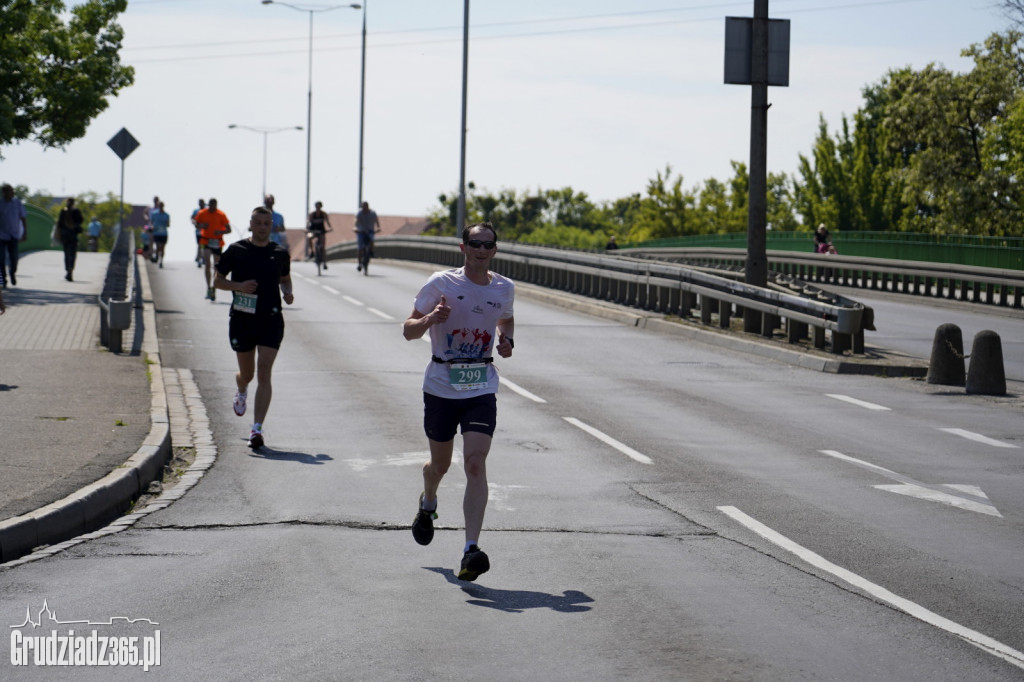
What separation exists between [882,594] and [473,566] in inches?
81.0

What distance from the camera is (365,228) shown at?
36938 millimetres

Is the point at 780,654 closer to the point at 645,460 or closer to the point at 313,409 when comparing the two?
the point at 645,460

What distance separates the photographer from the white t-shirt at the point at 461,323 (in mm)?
7578

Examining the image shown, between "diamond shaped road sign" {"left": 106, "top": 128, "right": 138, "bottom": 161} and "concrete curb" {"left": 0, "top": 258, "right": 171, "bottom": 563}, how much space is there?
56.8ft

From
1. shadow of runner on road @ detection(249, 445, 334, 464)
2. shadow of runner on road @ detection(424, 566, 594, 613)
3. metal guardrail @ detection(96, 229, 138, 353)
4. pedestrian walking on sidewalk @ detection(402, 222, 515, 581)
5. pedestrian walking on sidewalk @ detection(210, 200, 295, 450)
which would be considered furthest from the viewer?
metal guardrail @ detection(96, 229, 138, 353)

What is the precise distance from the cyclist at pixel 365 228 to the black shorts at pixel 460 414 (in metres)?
28.5

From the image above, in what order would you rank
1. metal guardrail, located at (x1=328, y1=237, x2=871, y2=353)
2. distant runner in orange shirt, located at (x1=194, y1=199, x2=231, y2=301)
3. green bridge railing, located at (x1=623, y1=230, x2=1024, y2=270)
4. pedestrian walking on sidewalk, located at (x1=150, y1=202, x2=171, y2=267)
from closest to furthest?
1. metal guardrail, located at (x1=328, y1=237, x2=871, y2=353)
2. distant runner in orange shirt, located at (x1=194, y1=199, x2=231, y2=301)
3. green bridge railing, located at (x1=623, y1=230, x2=1024, y2=270)
4. pedestrian walking on sidewalk, located at (x1=150, y1=202, x2=171, y2=267)

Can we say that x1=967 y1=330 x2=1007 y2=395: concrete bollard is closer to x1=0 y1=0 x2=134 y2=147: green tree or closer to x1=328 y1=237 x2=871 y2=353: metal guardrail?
x1=328 y1=237 x2=871 y2=353: metal guardrail

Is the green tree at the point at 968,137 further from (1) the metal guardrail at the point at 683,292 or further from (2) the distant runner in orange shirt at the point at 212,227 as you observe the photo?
(2) the distant runner in orange shirt at the point at 212,227

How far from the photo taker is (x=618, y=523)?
29.5 feet

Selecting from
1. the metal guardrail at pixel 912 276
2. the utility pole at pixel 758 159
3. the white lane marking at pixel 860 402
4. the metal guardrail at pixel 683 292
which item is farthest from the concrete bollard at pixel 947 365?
the metal guardrail at pixel 912 276

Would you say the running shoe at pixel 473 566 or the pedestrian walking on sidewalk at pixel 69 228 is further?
the pedestrian walking on sidewalk at pixel 69 228

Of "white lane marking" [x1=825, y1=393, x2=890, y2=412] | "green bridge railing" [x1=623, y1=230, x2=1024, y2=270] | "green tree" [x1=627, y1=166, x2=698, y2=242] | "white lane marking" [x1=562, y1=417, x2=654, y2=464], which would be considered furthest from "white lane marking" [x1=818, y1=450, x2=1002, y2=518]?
"green tree" [x1=627, y1=166, x2=698, y2=242]

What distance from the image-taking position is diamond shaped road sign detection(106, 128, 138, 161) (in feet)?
92.8
